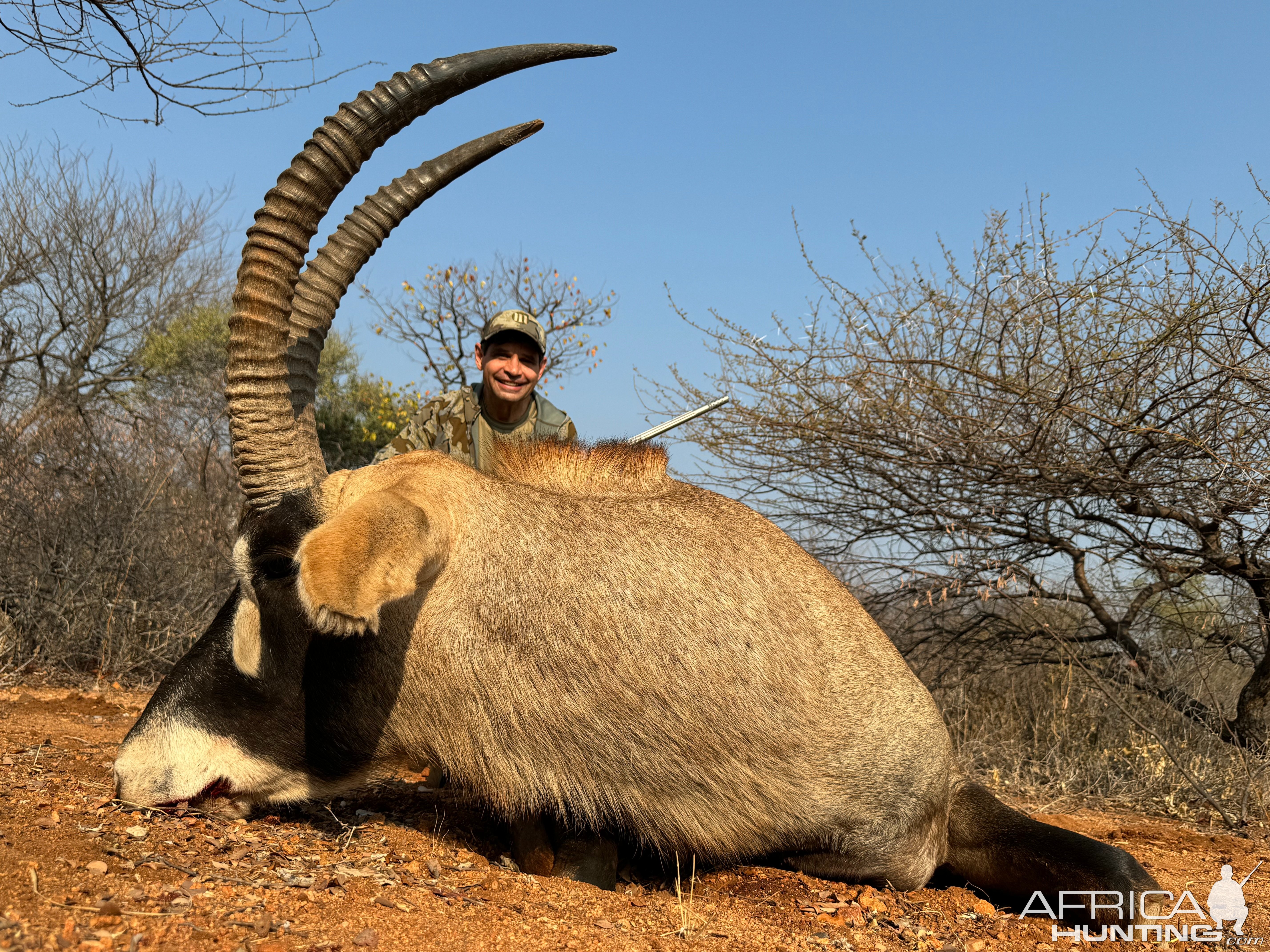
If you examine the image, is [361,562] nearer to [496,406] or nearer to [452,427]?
[452,427]

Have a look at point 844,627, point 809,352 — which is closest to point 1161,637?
point 809,352

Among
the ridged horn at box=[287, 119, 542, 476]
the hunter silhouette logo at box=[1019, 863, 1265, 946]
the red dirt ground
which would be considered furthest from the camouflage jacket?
the hunter silhouette logo at box=[1019, 863, 1265, 946]

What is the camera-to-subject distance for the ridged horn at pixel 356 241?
3.73 m

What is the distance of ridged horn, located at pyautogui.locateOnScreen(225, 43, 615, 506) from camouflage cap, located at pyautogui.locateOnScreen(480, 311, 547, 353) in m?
2.58

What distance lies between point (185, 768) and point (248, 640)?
19.5 inches

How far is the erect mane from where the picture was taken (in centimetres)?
391

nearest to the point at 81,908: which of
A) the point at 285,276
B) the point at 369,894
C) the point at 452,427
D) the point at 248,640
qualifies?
the point at 369,894

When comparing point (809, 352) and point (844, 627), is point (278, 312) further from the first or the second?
point (809, 352)

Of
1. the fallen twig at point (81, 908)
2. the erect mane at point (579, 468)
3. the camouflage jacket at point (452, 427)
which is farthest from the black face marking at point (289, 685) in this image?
the camouflage jacket at point (452, 427)

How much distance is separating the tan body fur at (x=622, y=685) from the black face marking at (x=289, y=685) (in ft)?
0.26

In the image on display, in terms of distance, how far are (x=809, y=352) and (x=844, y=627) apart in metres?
4.04

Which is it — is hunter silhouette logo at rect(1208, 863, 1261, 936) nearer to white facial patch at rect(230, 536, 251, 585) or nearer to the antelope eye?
the antelope eye

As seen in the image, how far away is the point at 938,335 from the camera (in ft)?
23.8

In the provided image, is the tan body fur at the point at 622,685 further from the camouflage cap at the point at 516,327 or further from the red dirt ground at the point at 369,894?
the camouflage cap at the point at 516,327
